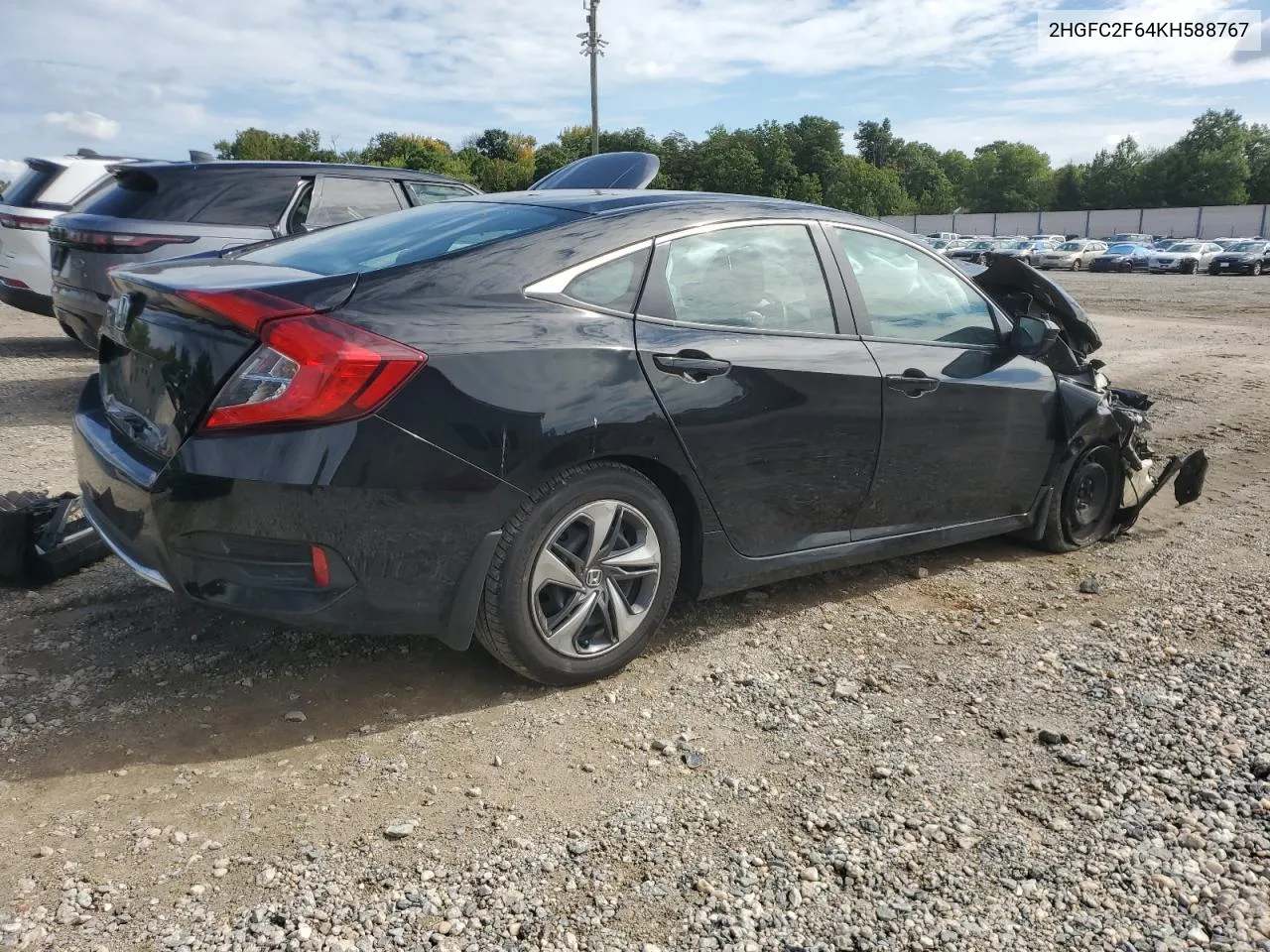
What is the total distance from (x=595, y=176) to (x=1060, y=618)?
2937 millimetres

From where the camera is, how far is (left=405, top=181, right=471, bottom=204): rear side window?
7.96 metres

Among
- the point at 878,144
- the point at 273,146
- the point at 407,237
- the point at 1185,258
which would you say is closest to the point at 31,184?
the point at 407,237

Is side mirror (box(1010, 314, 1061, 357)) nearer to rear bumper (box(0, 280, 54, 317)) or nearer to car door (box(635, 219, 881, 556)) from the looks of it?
car door (box(635, 219, 881, 556))

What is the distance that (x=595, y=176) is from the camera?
4.98 m

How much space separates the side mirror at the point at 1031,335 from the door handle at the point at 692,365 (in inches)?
66.8

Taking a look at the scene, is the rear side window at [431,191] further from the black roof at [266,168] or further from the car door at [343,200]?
the car door at [343,200]

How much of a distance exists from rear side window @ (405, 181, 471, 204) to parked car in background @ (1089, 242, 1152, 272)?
42977 millimetres

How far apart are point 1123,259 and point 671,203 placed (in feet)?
157

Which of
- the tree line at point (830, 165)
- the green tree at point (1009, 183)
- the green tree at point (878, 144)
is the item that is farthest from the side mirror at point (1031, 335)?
the green tree at point (878, 144)

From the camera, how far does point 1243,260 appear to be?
127 feet

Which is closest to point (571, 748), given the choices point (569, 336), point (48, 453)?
point (569, 336)

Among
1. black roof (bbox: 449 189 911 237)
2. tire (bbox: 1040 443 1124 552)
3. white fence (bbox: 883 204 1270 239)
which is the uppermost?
white fence (bbox: 883 204 1270 239)

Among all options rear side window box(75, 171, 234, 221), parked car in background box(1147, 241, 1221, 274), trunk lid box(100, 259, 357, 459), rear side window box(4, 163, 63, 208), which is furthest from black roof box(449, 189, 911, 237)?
parked car in background box(1147, 241, 1221, 274)

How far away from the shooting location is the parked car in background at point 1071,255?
4916 cm
